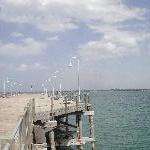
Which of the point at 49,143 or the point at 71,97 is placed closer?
the point at 49,143

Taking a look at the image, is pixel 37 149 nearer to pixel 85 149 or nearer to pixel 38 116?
pixel 38 116

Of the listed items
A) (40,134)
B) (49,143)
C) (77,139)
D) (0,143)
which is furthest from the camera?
(77,139)

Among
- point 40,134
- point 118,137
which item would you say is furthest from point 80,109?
point 118,137

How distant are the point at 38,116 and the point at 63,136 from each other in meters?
10.6

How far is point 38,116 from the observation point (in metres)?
23.7

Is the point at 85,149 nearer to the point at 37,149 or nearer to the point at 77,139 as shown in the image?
the point at 77,139

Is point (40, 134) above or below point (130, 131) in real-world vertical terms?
above

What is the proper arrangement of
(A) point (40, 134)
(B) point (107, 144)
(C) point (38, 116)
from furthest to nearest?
1. (B) point (107, 144)
2. (C) point (38, 116)
3. (A) point (40, 134)

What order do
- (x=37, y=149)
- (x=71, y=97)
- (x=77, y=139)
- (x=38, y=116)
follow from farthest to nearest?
(x=71, y=97) < (x=77, y=139) < (x=38, y=116) < (x=37, y=149)

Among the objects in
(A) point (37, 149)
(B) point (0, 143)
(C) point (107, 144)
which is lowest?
(C) point (107, 144)

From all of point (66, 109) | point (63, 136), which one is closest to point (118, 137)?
point (63, 136)

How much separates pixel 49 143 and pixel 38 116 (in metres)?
5.79

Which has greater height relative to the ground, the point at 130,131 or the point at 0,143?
the point at 0,143

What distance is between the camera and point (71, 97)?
43531 mm
